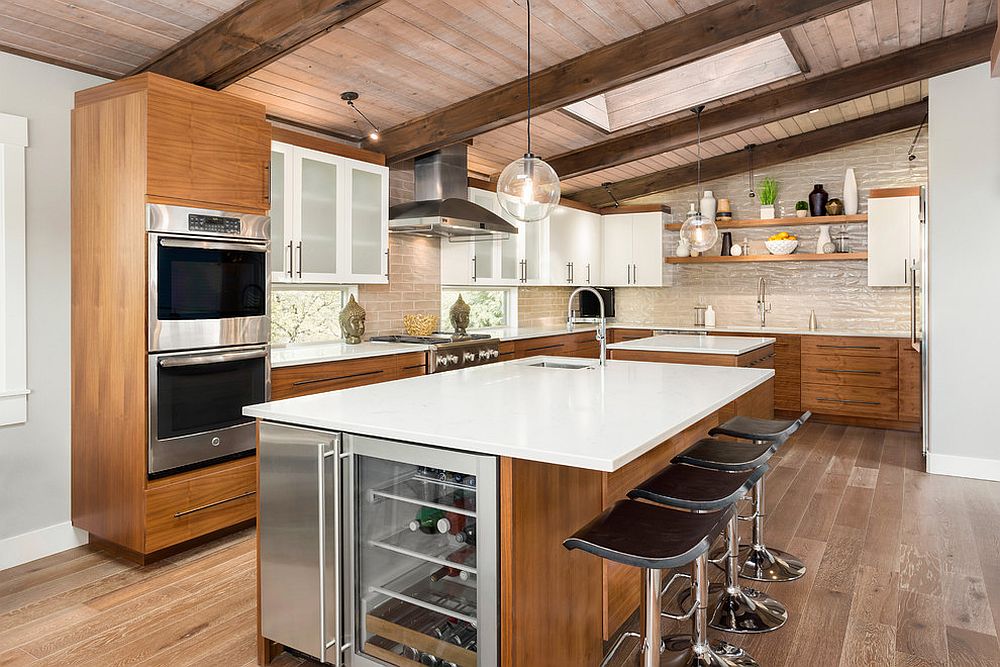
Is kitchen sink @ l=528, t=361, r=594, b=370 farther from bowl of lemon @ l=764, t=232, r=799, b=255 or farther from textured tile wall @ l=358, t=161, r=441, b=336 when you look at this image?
bowl of lemon @ l=764, t=232, r=799, b=255

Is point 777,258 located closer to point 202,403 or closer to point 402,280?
point 402,280

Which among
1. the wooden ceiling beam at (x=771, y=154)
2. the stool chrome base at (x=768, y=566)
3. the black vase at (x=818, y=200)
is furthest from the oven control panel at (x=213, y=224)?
the black vase at (x=818, y=200)

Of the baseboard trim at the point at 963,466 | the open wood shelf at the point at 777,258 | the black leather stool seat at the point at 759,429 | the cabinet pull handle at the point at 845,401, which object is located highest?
the open wood shelf at the point at 777,258

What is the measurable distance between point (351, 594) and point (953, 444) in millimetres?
4457

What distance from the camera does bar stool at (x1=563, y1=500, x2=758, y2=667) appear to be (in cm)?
169

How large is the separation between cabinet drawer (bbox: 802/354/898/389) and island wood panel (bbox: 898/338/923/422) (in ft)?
0.22

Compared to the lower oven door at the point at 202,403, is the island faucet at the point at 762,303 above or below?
above

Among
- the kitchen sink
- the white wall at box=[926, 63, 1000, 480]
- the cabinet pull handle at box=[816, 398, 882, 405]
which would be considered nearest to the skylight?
the white wall at box=[926, 63, 1000, 480]

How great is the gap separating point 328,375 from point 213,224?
→ 1.11 metres

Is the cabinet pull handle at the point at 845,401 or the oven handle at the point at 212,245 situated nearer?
the oven handle at the point at 212,245

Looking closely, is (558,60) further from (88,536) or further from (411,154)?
(88,536)

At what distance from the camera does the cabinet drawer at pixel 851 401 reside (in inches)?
241

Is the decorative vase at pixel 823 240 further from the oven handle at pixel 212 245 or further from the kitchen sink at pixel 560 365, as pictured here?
the oven handle at pixel 212 245

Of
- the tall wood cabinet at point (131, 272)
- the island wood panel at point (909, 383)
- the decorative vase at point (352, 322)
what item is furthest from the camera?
the island wood panel at point (909, 383)
